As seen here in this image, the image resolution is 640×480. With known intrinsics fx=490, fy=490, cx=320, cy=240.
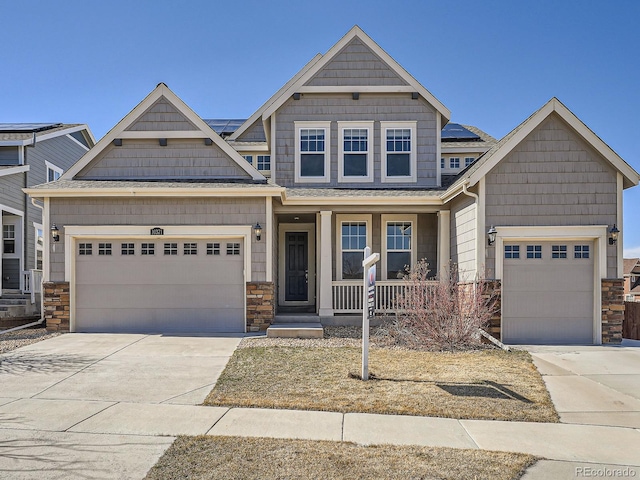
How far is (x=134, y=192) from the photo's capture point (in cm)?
1133

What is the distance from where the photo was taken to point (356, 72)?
13.7 meters

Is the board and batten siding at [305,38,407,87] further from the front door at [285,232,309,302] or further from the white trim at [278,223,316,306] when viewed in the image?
the front door at [285,232,309,302]

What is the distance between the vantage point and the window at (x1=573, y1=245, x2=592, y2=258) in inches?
430

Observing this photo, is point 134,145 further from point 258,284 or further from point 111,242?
point 258,284

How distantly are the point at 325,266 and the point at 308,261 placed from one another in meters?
2.25

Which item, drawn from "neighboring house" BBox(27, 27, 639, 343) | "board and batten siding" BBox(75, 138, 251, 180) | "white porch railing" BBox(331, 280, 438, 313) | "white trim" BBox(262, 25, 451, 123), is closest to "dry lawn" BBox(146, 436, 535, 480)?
"neighboring house" BBox(27, 27, 639, 343)

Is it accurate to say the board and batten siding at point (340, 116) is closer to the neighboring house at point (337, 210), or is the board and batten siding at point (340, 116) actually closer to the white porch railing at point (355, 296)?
the neighboring house at point (337, 210)

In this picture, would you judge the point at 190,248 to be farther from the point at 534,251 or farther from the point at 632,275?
the point at 632,275

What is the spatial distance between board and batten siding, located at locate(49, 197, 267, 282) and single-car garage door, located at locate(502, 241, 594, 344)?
18.6 ft

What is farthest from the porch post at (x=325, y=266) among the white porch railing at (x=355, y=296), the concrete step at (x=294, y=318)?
the concrete step at (x=294, y=318)

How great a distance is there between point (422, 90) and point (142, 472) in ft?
39.7

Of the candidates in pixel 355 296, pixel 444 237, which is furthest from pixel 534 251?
pixel 355 296

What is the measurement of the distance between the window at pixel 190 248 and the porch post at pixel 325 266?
3.18 m

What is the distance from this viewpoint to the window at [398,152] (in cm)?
1374
